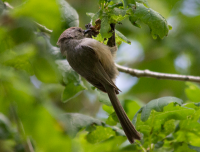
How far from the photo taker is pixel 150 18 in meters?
2.15

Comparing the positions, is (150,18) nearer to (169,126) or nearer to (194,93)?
(169,126)

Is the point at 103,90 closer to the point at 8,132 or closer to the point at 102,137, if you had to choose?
the point at 102,137

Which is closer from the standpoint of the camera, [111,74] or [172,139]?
[172,139]

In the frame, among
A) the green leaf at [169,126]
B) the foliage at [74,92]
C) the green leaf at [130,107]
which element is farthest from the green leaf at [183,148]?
the green leaf at [130,107]

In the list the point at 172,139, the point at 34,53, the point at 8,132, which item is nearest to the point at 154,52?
the point at 172,139

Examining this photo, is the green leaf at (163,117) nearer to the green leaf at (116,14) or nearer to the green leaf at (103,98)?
the green leaf at (103,98)

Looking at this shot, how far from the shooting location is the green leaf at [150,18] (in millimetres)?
2125

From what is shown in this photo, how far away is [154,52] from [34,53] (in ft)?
16.7

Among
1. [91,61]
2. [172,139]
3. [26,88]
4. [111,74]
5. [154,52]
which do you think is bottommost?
[154,52]

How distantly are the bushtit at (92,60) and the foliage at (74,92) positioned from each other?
0.10 m

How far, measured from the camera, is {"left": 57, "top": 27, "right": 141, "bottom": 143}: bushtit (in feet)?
10.2

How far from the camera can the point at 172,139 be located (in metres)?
2.68

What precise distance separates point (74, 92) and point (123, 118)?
0.60m

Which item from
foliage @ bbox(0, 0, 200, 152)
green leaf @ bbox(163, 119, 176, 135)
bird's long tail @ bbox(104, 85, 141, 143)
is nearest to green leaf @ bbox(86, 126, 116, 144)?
foliage @ bbox(0, 0, 200, 152)
